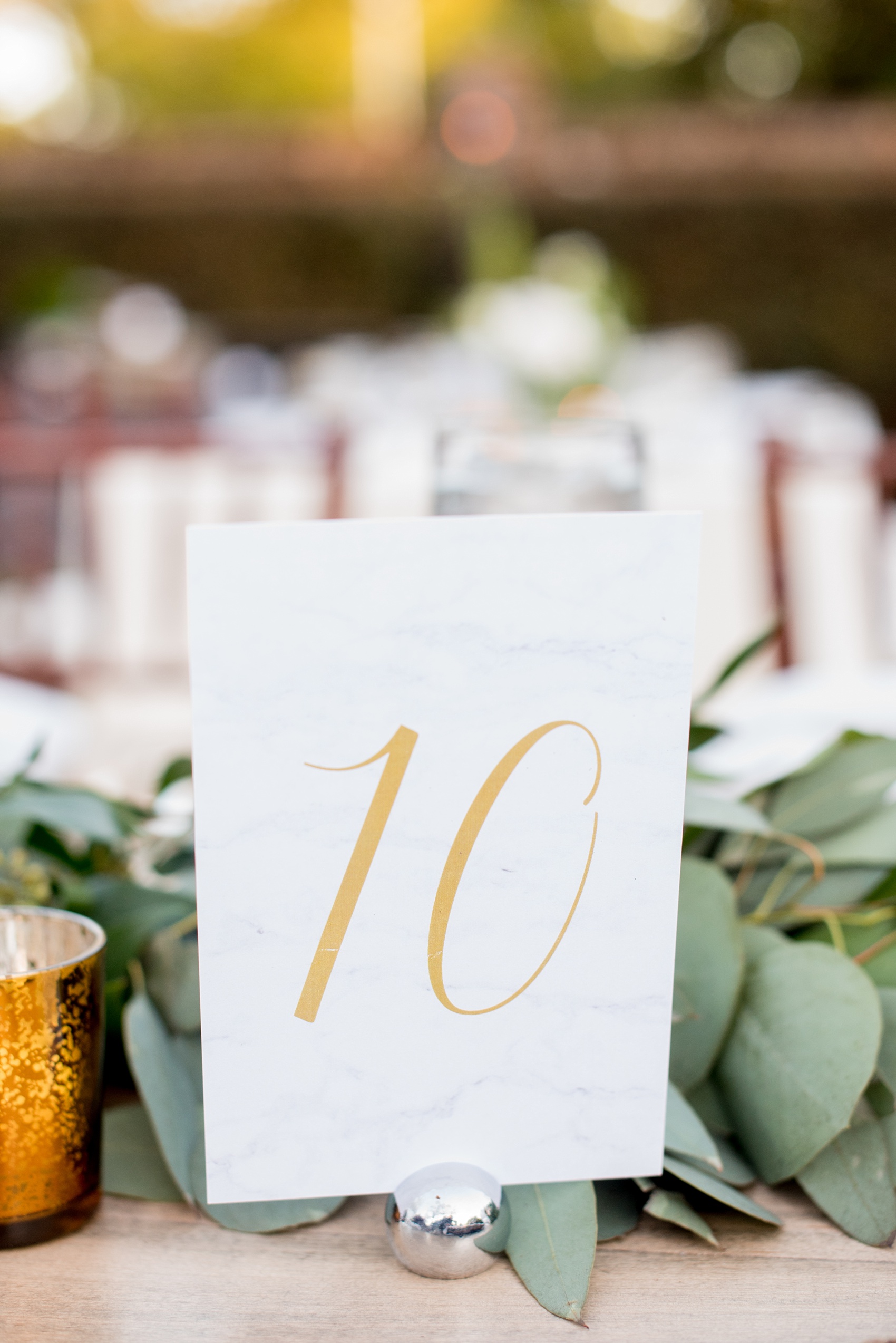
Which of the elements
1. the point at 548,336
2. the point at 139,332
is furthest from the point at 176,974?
the point at 139,332

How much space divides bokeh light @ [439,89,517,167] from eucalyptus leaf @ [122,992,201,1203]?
6004mm

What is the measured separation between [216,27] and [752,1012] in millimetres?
11538

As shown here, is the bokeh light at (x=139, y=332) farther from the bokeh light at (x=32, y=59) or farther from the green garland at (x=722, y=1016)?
the bokeh light at (x=32, y=59)

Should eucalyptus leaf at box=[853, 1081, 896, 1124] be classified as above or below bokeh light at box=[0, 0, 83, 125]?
below

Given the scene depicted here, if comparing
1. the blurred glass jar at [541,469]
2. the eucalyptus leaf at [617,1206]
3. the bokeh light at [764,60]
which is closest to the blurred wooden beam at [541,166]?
the bokeh light at [764,60]

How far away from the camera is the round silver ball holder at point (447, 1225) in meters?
0.34

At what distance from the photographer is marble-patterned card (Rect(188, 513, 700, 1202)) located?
0.32 meters

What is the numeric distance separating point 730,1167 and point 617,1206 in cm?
4

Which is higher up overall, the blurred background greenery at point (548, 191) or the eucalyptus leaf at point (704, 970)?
the blurred background greenery at point (548, 191)

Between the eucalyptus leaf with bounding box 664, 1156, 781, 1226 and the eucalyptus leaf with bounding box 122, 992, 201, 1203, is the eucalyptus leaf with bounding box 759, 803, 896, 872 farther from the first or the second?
the eucalyptus leaf with bounding box 122, 992, 201, 1203

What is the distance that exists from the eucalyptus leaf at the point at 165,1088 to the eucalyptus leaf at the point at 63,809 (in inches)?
3.2

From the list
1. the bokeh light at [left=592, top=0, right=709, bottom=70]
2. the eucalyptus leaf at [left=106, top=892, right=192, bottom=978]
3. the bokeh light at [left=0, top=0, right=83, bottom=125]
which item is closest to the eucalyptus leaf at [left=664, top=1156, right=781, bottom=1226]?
the eucalyptus leaf at [left=106, top=892, right=192, bottom=978]

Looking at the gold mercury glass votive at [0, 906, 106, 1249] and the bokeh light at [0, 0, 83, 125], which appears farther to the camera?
the bokeh light at [0, 0, 83, 125]

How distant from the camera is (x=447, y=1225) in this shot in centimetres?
33
